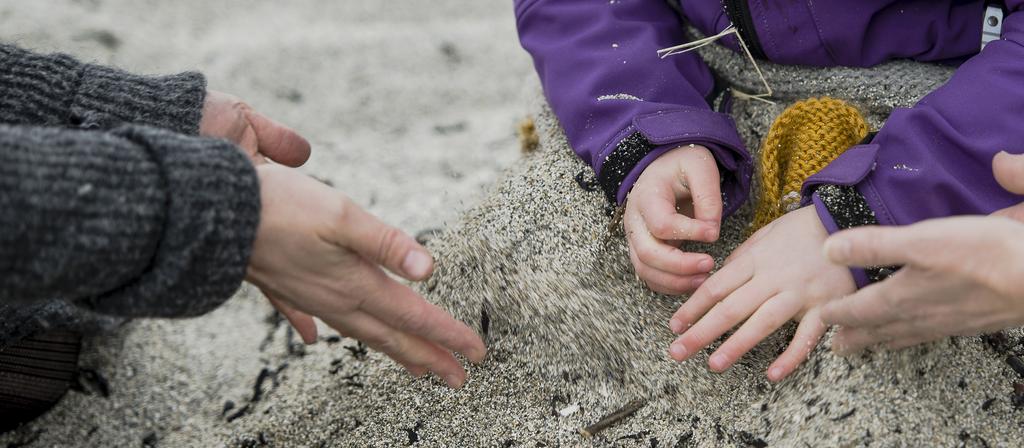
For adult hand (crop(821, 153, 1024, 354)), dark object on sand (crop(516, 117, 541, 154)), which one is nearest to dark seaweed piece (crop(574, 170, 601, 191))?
dark object on sand (crop(516, 117, 541, 154))

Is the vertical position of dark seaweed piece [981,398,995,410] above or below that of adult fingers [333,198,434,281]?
below

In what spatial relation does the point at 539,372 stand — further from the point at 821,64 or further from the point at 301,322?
the point at 821,64

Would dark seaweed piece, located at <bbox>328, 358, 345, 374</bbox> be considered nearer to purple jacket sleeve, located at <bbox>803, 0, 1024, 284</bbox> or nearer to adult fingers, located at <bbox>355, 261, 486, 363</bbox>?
adult fingers, located at <bbox>355, 261, 486, 363</bbox>

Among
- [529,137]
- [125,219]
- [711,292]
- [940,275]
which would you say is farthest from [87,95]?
[940,275]

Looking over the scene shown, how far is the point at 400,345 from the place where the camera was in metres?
1.37

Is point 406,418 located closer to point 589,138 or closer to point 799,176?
point 589,138

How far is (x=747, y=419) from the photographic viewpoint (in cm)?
147

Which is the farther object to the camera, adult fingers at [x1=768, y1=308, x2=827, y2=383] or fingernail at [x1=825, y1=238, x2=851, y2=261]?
adult fingers at [x1=768, y1=308, x2=827, y2=383]

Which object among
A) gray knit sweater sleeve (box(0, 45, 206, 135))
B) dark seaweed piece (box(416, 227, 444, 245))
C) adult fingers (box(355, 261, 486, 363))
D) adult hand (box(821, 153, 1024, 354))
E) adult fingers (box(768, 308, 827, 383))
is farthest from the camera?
dark seaweed piece (box(416, 227, 444, 245))

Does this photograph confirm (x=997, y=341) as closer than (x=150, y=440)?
Yes

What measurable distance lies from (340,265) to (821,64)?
1105 mm

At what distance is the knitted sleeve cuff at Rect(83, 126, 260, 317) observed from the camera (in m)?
1.17

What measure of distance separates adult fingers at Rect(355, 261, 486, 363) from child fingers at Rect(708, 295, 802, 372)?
41cm

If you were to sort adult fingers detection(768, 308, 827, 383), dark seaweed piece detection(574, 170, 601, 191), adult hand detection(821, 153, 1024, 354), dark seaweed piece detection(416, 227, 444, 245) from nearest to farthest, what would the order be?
adult hand detection(821, 153, 1024, 354), adult fingers detection(768, 308, 827, 383), dark seaweed piece detection(574, 170, 601, 191), dark seaweed piece detection(416, 227, 444, 245)
